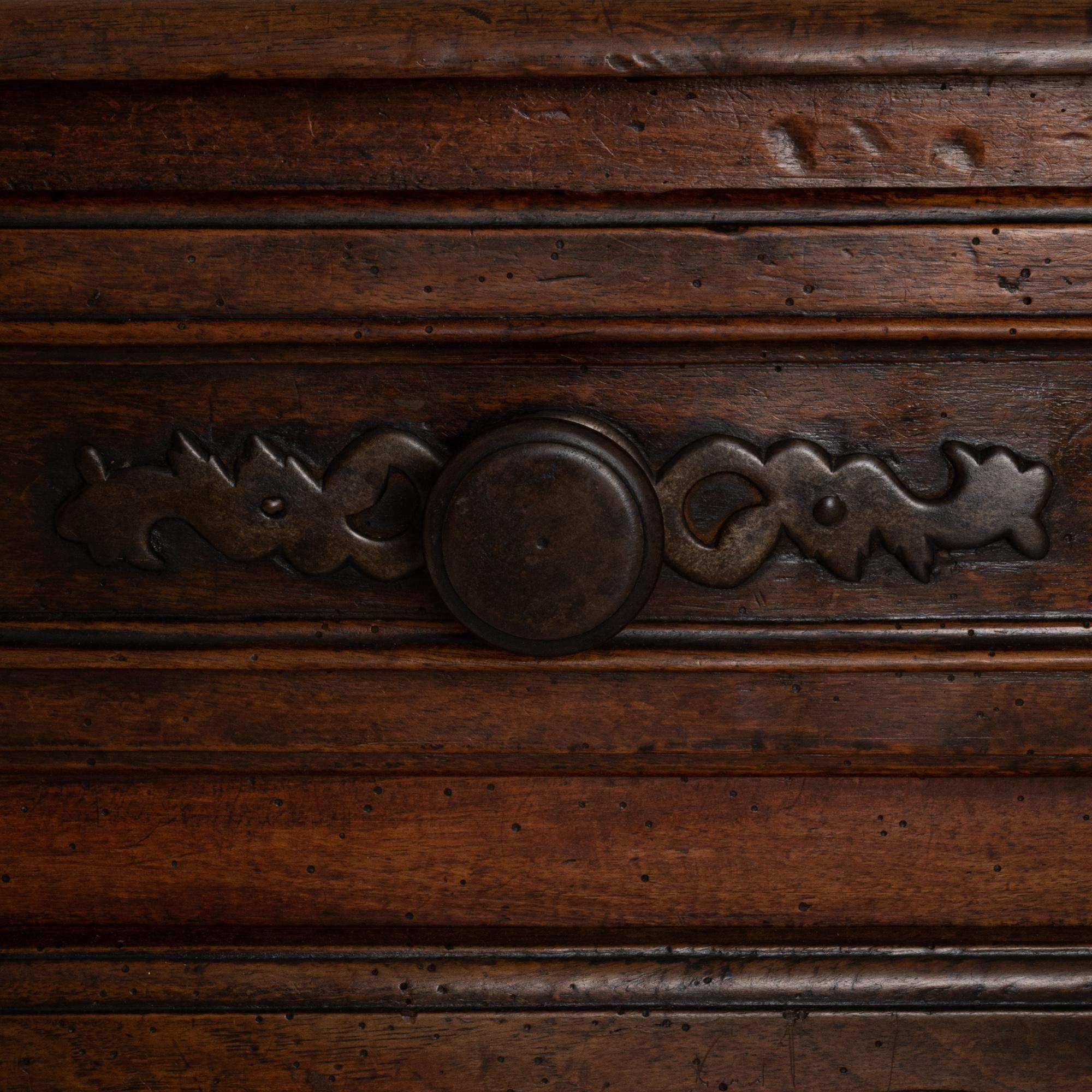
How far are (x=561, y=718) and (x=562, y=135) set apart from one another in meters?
0.45

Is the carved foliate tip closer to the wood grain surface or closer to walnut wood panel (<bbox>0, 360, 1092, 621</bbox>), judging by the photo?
walnut wood panel (<bbox>0, 360, 1092, 621</bbox>)

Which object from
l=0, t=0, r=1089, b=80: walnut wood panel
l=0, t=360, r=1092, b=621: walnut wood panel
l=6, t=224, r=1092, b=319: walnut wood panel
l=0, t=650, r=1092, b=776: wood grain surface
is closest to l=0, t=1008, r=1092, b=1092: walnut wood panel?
l=0, t=650, r=1092, b=776: wood grain surface

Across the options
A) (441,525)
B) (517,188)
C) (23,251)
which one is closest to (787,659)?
(441,525)

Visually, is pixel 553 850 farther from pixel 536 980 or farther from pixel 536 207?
pixel 536 207

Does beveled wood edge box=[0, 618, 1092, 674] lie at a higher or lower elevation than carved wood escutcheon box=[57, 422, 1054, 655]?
lower

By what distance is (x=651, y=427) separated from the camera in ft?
2.69

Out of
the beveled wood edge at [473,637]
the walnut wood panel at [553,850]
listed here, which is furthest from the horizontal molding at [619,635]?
the walnut wood panel at [553,850]

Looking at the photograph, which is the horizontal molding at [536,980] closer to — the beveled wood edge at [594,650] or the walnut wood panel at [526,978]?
the walnut wood panel at [526,978]

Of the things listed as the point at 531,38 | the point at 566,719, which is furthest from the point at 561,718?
the point at 531,38

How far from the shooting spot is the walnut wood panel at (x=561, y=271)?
79cm

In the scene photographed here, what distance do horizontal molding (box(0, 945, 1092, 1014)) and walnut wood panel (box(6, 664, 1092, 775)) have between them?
17 cm

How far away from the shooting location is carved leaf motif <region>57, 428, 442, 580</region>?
0.81 m

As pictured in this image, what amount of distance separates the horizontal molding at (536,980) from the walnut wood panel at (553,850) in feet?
0.10

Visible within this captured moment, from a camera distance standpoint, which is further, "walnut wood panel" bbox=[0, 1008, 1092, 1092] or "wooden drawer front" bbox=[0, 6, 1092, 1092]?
"walnut wood panel" bbox=[0, 1008, 1092, 1092]
